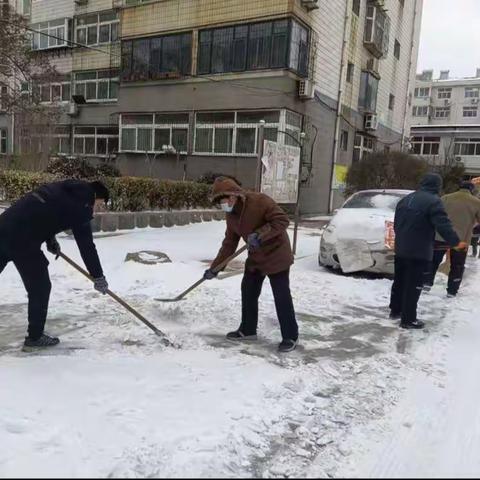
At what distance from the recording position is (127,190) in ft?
37.1

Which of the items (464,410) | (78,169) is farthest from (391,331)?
(78,169)

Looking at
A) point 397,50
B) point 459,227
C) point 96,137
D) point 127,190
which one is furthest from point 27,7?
point 459,227

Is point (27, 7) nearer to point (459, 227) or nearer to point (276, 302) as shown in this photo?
point (459, 227)

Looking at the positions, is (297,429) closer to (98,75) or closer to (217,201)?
(217,201)

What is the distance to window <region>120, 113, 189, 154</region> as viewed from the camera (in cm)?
1947

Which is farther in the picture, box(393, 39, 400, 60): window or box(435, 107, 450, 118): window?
box(435, 107, 450, 118): window

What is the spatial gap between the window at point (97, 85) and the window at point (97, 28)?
1405mm

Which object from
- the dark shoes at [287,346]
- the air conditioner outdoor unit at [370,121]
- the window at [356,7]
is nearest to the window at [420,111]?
the air conditioner outdoor unit at [370,121]

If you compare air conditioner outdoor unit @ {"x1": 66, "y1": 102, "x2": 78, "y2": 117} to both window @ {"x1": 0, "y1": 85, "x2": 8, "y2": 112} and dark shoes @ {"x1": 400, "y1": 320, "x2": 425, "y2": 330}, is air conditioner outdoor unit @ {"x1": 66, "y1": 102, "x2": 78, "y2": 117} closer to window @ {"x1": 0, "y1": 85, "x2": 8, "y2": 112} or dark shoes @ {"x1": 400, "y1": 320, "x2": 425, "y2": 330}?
window @ {"x1": 0, "y1": 85, "x2": 8, "y2": 112}

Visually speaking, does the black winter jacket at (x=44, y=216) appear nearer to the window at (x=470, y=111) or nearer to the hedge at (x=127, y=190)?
the hedge at (x=127, y=190)

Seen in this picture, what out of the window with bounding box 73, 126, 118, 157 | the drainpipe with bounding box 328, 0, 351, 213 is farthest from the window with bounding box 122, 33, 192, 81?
the drainpipe with bounding box 328, 0, 351, 213

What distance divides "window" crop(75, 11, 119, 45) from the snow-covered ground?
1946 cm

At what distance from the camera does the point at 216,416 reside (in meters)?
3.12

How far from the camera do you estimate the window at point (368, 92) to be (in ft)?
76.4
